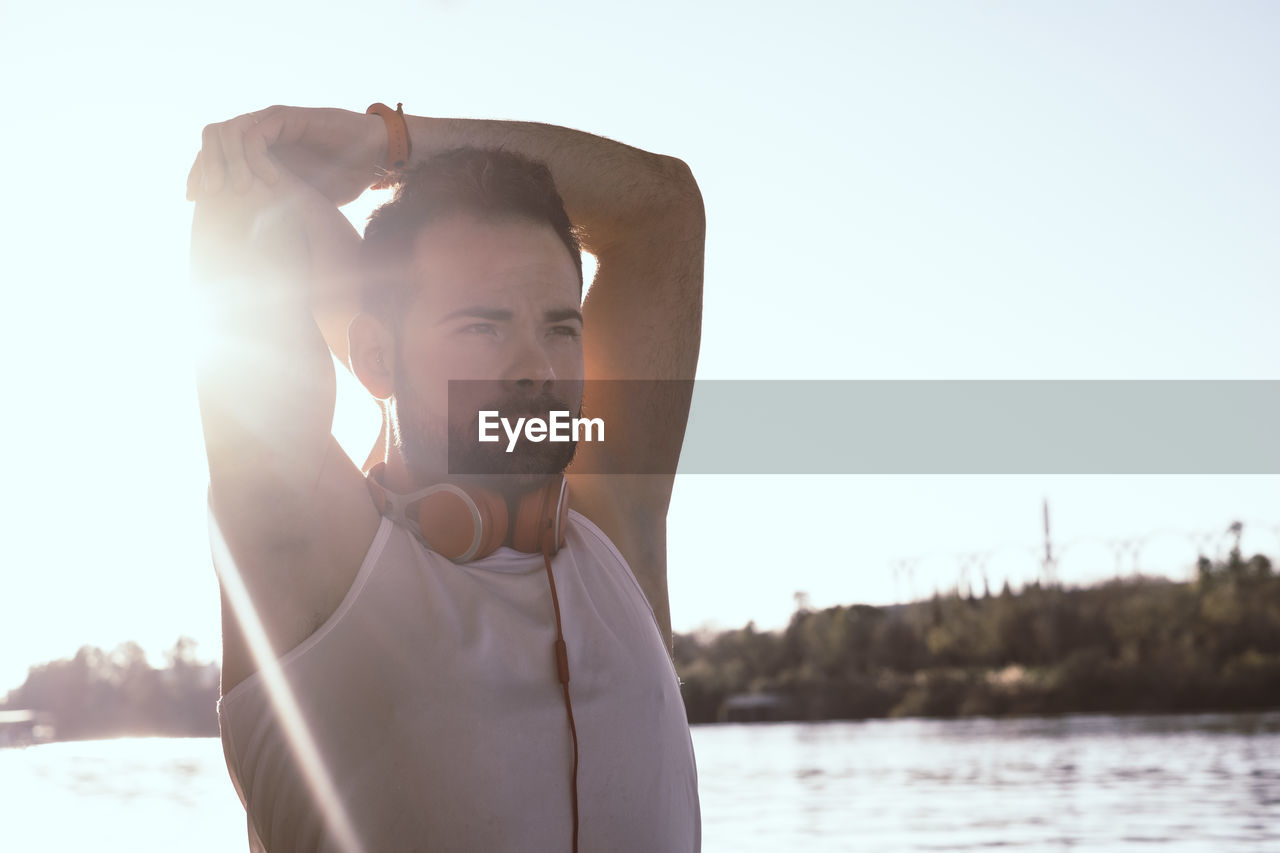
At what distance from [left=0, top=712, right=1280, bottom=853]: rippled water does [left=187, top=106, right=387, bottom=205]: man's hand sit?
1334cm

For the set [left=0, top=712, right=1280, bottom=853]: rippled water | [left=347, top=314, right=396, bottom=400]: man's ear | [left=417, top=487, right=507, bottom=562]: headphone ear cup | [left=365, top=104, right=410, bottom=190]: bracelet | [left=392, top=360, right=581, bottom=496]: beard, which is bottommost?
[left=0, top=712, right=1280, bottom=853]: rippled water

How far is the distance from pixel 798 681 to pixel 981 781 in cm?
3835

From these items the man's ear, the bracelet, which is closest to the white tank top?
the man's ear

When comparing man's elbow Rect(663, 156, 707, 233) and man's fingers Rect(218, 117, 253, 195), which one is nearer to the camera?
man's fingers Rect(218, 117, 253, 195)

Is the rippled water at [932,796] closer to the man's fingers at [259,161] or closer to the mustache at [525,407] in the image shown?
the mustache at [525,407]

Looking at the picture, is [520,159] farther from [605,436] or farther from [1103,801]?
[1103,801]

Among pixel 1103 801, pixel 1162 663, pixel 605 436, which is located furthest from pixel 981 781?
pixel 1162 663

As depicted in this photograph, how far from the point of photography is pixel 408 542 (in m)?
1.52

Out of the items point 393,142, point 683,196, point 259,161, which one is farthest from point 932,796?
point 259,161

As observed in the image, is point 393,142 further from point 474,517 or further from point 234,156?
point 474,517

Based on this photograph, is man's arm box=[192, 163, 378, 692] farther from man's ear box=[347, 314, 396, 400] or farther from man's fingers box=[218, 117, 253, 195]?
man's ear box=[347, 314, 396, 400]

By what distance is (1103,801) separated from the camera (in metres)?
18.3

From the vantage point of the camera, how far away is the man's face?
1586 mm

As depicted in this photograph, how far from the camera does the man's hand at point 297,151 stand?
154cm
